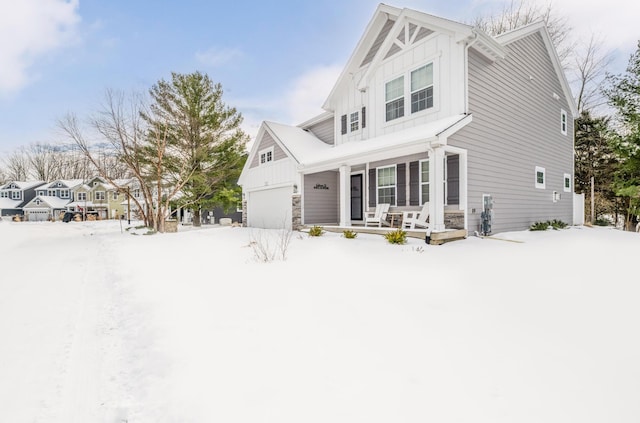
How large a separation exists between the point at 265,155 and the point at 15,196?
50.9 metres

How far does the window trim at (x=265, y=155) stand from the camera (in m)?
15.1

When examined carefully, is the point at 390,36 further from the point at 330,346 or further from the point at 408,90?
the point at 330,346

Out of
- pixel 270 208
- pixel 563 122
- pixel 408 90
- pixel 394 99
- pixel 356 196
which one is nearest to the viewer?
pixel 408 90

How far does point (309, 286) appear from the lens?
4531 millimetres

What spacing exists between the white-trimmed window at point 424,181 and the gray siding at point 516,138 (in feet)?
4.65

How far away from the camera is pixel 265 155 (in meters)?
15.6

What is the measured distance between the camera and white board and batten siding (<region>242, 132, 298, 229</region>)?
1396 cm

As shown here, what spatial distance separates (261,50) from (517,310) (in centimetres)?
1838

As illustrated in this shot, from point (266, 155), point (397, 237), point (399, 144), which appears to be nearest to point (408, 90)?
point (399, 144)

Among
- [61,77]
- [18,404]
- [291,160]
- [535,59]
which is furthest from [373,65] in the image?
[61,77]

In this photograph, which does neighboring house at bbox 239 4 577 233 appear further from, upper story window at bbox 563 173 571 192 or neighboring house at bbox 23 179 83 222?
neighboring house at bbox 23 179 83 222

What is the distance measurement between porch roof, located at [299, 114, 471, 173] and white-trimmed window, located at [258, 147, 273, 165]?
364cm

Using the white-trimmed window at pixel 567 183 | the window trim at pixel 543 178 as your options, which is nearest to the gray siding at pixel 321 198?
the window trim at pixel 543 178

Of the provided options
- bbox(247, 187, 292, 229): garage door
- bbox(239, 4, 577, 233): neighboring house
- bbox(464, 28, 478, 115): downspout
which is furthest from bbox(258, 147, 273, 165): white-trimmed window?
bbox(464, 28, 478, 115): downspout
